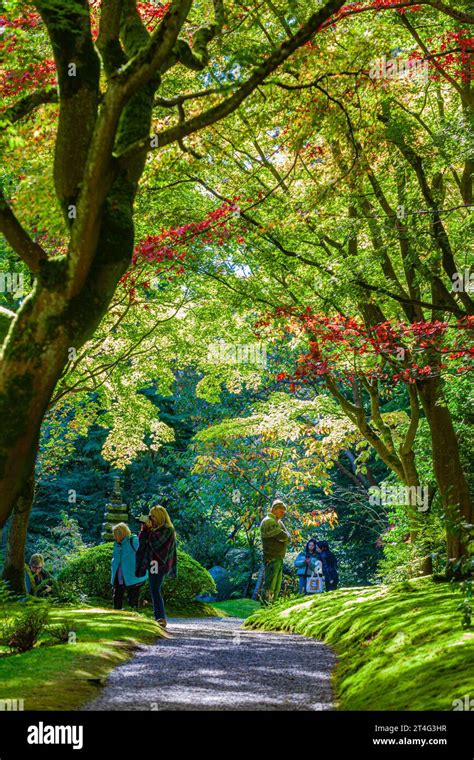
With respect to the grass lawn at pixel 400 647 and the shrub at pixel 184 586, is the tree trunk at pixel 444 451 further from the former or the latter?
the shrub at pixel 184 586

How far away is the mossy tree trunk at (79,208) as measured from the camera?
219 inches

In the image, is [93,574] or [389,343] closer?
[389,343]

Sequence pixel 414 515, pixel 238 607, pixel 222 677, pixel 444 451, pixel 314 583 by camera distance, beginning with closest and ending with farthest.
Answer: pixel 222 677 < pixel 444 451 < pixel 414 515 < pixel 314 583 < pixel 238 607

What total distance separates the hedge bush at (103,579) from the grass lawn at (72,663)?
6366mm

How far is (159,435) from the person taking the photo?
20953 mm

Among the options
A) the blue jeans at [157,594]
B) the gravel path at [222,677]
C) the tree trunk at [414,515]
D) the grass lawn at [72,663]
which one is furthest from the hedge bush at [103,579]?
the gravel path at [222,677]

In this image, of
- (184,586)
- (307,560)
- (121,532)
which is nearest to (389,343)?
(121,532)

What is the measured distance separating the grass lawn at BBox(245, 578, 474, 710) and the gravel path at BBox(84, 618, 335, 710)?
255 millimetres

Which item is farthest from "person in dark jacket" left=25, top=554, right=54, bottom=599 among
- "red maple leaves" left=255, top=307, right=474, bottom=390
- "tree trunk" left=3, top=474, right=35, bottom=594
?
"red maple leaves" left=255, top=307, right=474, bottom=390

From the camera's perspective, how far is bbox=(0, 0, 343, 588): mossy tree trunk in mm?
5559

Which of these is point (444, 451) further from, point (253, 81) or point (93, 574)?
point (93, 574)

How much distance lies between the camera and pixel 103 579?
16.9m

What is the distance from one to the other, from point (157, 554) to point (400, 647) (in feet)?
17.2
